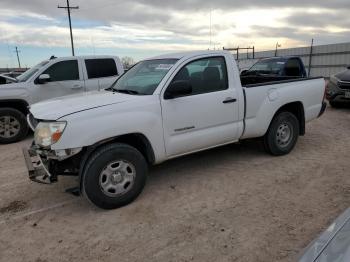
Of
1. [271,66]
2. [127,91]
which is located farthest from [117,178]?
[271,66]

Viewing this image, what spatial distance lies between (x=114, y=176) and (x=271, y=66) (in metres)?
9.47

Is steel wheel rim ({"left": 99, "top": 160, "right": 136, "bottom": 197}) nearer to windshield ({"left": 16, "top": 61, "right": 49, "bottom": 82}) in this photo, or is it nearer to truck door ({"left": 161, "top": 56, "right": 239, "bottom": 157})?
truck door ({"left": 161, "top": 56, "right": 239, "bottom": 157})

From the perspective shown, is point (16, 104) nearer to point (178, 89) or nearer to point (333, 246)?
point (178, 89)

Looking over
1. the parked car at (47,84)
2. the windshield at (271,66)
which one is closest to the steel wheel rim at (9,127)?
the parked car at (47,84)

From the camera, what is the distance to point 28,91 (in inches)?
314

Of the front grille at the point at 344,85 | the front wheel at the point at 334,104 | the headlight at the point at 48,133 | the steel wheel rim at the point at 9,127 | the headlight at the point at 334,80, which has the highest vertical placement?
the headlight at the point at 48,133

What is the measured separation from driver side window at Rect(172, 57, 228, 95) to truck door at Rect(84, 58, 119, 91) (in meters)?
4.16

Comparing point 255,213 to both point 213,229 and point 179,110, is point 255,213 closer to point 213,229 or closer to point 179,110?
point 213,229

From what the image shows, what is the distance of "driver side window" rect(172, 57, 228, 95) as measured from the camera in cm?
474

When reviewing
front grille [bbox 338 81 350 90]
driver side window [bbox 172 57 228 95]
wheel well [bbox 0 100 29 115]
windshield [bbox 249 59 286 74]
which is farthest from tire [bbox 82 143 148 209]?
windshield [bbox 249 59 286 74]

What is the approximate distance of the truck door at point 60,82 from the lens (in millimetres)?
8070

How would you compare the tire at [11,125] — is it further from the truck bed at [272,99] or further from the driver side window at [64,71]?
the truck bed at [272,99]

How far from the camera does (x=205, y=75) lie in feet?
16.2

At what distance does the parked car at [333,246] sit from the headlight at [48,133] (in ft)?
9.13
